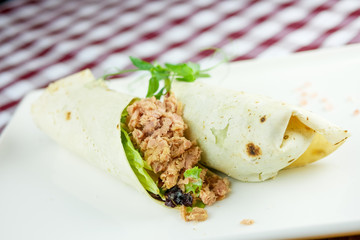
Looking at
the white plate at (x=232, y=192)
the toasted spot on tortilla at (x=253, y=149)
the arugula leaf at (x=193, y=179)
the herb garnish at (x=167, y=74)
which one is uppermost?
the herb garnish at (x=167, y=74)

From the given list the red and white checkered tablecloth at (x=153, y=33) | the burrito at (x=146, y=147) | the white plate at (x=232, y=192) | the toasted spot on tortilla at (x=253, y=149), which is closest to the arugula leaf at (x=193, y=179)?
the burrito at (x=146, y=147)

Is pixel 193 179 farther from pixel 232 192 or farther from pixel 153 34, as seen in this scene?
pixel 153 34

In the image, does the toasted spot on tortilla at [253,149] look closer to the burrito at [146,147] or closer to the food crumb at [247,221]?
the burrito at [146,147]

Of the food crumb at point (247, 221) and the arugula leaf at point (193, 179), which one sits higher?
the arugula leaf at point (193, 179)

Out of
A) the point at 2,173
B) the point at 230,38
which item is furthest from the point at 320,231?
the point at 230,38

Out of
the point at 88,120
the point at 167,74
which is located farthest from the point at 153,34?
the point at 88,120

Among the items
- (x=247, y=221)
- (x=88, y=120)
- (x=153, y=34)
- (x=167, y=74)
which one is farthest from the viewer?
(x=153, y=34)
